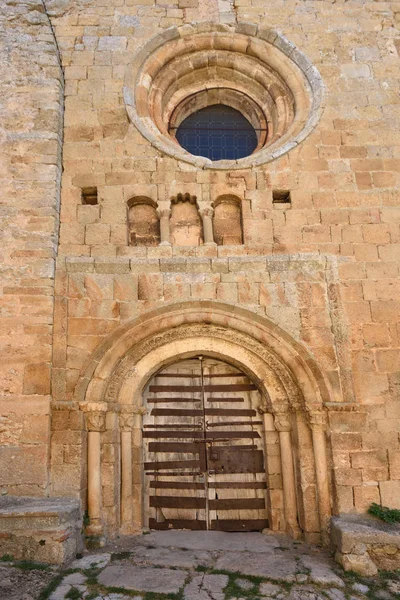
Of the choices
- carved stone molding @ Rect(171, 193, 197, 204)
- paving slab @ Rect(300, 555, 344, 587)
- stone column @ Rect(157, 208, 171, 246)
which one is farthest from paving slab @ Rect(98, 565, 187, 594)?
carved stone molding @ Rect(171, 193, 197, 204)

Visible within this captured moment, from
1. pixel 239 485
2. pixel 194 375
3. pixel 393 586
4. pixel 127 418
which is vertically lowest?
pixel 393 586

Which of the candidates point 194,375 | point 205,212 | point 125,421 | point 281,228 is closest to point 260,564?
point 125,421

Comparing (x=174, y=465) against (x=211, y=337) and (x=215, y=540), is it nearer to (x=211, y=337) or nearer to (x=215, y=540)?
(x=215, y=540)

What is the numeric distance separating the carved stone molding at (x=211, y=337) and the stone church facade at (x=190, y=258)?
0.08 feet

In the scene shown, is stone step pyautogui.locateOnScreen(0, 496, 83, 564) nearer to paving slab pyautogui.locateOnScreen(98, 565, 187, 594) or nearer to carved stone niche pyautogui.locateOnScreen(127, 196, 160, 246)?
paving slab pyautogui.locateOnScreen(98, 565, 187, 594)

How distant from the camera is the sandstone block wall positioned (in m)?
5.03

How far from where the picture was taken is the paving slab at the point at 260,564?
421 cm

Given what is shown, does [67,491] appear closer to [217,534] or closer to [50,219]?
[217,534]

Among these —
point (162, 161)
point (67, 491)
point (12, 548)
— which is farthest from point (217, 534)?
point (162, 161)

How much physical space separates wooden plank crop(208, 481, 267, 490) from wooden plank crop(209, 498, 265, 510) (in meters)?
0.13

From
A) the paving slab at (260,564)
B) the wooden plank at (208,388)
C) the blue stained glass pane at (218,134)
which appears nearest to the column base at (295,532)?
the paving slab at (260,564)

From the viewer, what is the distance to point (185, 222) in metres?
6.19

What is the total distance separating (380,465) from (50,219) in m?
4.72

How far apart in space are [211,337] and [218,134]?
3.27 meters
